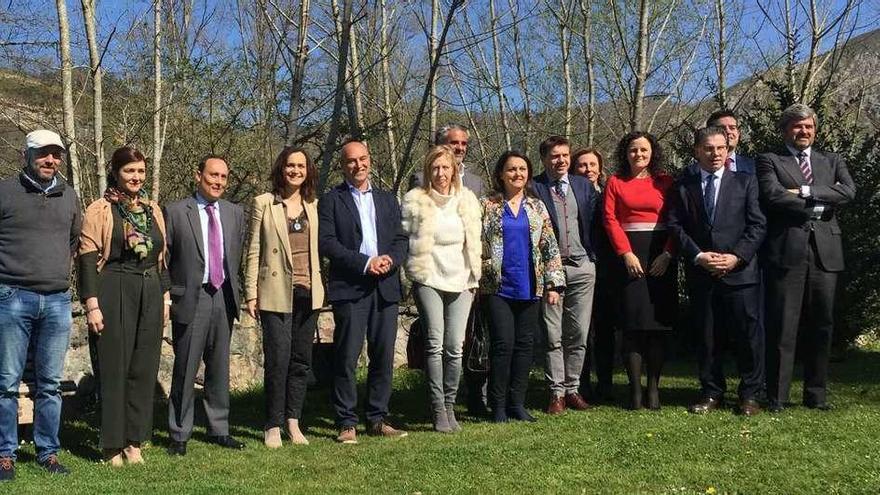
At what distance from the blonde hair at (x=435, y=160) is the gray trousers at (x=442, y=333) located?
2.41 feet

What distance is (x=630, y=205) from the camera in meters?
6.14

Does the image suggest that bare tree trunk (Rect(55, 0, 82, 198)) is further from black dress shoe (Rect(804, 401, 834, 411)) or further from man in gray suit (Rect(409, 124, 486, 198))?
black dress shoe (Rect(804, 401, 834, 411))

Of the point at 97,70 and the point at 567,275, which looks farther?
the point at 97,70

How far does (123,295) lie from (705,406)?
13.4 feet

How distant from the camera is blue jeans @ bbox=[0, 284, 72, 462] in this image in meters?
4.75

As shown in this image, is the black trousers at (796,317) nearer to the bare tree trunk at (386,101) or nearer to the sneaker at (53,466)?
the sneaker at (53,466)

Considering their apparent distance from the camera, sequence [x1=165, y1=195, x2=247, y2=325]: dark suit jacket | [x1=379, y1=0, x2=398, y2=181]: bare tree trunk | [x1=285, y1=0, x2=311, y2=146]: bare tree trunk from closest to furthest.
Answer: [x1=165, y1=195, x2=247, y2=325]: dark suit jacket, [x1=285, y1=0, x2=311, y2=146]: bare tree trunk, [x1=379, y1=0, x2=398, y2=181]: bare tree trunk

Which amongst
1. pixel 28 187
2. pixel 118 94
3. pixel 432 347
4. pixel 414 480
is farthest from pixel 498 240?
pixel 118 94

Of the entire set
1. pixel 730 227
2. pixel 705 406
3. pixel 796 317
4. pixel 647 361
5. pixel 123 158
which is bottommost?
pixel 705 406

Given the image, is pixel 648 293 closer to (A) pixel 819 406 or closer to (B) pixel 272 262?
(A) pixel 819 406

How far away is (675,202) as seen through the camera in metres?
6.11

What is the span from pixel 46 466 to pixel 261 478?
1368 millimetres

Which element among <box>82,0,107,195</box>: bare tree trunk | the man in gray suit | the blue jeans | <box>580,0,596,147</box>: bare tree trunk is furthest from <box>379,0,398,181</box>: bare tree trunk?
the blue jeans

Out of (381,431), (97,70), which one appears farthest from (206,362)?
(97,70)
